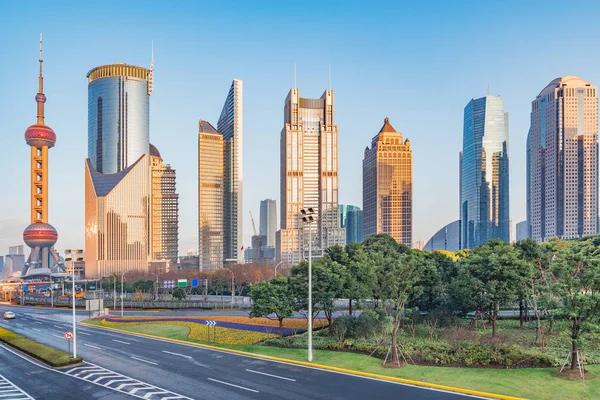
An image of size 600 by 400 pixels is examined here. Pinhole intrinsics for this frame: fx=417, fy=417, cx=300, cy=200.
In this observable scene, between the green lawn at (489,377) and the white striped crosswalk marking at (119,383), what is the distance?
1075cm

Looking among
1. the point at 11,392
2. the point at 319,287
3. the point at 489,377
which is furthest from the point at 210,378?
the point at 489,377

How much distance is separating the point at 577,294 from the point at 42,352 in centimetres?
4159

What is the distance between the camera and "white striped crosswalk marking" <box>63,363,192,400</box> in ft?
79.9

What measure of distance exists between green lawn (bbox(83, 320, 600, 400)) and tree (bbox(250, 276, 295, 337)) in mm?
5555

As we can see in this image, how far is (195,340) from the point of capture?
42219 mm

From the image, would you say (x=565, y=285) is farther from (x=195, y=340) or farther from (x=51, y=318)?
(x=51, y=318)

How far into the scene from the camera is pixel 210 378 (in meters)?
27.8

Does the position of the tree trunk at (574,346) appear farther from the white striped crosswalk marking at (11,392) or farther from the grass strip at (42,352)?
the grass strip at (42,352)

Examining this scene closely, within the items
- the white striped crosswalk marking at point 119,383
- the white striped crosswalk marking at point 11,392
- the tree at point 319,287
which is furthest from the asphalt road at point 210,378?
the tree at point 319,287

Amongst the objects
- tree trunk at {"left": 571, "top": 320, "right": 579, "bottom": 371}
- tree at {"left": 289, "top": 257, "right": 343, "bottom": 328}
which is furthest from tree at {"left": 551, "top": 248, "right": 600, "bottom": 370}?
tree at {"left": 289, "top": 257, "right": 343, "bottom": 328}

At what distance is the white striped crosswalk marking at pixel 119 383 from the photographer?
24.4m

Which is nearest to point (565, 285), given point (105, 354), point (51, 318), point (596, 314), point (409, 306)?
point (596, 314)

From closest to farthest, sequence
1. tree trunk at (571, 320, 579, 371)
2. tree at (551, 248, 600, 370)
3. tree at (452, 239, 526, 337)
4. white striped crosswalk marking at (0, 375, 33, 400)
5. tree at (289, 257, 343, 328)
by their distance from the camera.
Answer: white striped crosswalk marking at (0, 375, 33, 400)
tree at (551, 248, 600, 370)
tree trunk at (571, 320, 579, 371)
tree at (452, 239, 526, 337)
tree at (289, 257, 343, 328)

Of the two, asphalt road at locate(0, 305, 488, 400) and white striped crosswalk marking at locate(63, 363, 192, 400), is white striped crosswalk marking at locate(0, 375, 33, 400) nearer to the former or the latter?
asphalt road at locate(0, 305, 488, 400)
